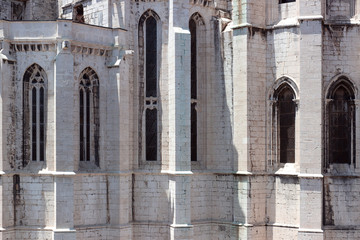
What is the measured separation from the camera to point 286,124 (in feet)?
72.5

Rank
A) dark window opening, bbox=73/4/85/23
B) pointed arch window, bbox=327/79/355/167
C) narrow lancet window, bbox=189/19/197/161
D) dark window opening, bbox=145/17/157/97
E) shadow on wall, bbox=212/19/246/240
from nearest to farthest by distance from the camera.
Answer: pointed arch window, bbox=327/79/355/167 → shadow on wall, bbox=212/19/246/240 → dark window opening, bbox=145/17/157/97 → narrow lancet window, bbox=189/19/197/161 → dark window opening, bbox=73/4/85/23

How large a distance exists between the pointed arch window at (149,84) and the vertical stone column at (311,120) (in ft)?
19.2

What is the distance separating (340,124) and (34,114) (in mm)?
12025

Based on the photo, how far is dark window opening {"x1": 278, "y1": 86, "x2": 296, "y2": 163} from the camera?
21875 millimetres

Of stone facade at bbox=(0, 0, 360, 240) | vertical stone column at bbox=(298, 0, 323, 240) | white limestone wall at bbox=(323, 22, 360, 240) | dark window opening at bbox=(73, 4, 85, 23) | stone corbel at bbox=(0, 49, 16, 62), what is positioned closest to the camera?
stone corbel at bbox=(0, 49, 16, 62)

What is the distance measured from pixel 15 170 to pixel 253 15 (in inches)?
443

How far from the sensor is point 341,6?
21516 mm

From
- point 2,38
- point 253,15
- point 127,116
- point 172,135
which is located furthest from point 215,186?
point 2,38

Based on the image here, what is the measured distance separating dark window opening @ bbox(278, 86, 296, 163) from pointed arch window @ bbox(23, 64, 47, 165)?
9.51 metres

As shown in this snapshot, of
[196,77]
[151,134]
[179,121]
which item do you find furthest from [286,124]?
[151,134]

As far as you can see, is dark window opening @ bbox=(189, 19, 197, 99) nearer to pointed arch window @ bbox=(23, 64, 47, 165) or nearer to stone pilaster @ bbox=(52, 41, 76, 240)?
stone pilaster @ bbox=(52, 41, 76, 240)

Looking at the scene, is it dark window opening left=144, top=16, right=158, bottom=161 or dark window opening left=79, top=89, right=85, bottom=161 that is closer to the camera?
dark window opening left=79, top=89, right=85, bottom=161

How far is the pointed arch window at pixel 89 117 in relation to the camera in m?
21.2

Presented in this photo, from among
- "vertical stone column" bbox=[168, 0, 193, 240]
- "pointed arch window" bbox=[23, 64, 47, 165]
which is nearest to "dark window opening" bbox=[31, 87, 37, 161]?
"pointed arch window" bbox=[23, 64, 47, 165]
